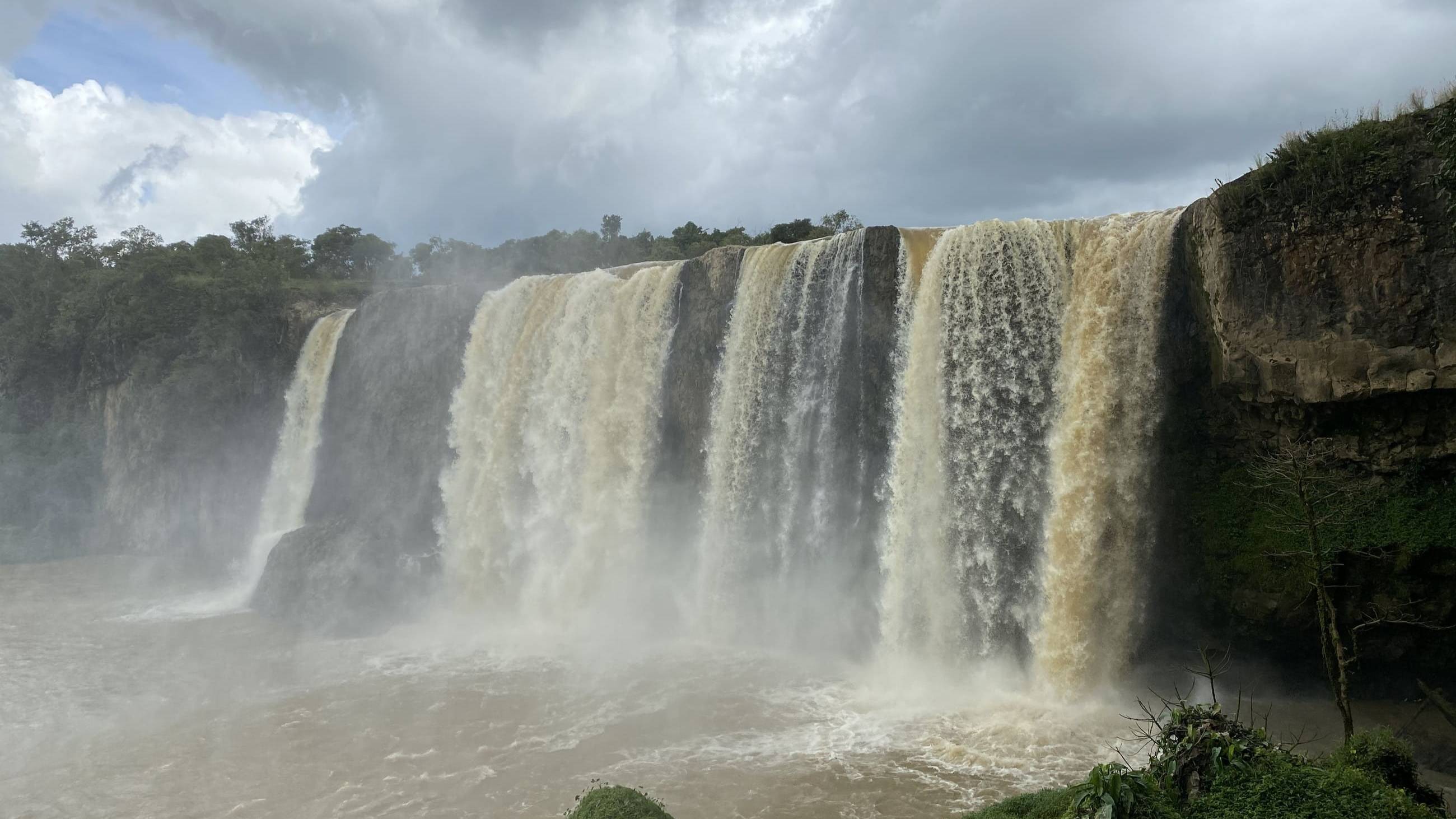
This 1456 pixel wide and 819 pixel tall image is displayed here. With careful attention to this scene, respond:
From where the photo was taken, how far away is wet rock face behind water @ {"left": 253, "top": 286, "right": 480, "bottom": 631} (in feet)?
65.4

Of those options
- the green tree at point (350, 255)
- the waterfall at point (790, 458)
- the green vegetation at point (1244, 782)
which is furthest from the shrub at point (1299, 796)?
the green tree at point (350, 255)

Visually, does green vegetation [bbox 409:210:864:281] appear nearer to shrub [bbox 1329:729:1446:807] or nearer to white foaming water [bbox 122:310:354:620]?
white foaming water [bbox 122:310:354:620]

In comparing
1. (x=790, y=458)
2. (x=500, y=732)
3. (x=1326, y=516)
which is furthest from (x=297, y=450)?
(x=1326, y=516)

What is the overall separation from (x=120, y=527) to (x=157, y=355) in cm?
611

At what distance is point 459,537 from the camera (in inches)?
808

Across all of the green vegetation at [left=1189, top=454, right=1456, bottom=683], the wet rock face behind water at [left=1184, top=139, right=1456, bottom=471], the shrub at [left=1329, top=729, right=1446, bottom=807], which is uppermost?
the wet rock face behind water at [left=1184, top=139, right=1456, bottom=471]

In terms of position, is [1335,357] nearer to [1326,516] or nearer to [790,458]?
[1326,516]

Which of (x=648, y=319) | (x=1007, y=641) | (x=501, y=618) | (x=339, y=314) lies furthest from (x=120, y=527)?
(x=1007, y=641)

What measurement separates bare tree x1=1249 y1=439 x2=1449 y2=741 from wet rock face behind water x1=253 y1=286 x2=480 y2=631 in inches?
693

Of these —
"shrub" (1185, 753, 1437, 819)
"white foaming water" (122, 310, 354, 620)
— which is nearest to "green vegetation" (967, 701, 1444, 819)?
"shrub" (1185, 753, 1437, 819)

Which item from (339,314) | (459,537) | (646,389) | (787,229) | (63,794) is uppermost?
(787,229)

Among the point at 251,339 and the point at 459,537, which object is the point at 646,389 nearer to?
the point at 459,537

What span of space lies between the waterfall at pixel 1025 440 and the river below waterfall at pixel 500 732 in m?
1.12

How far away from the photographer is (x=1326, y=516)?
32.9 ft
